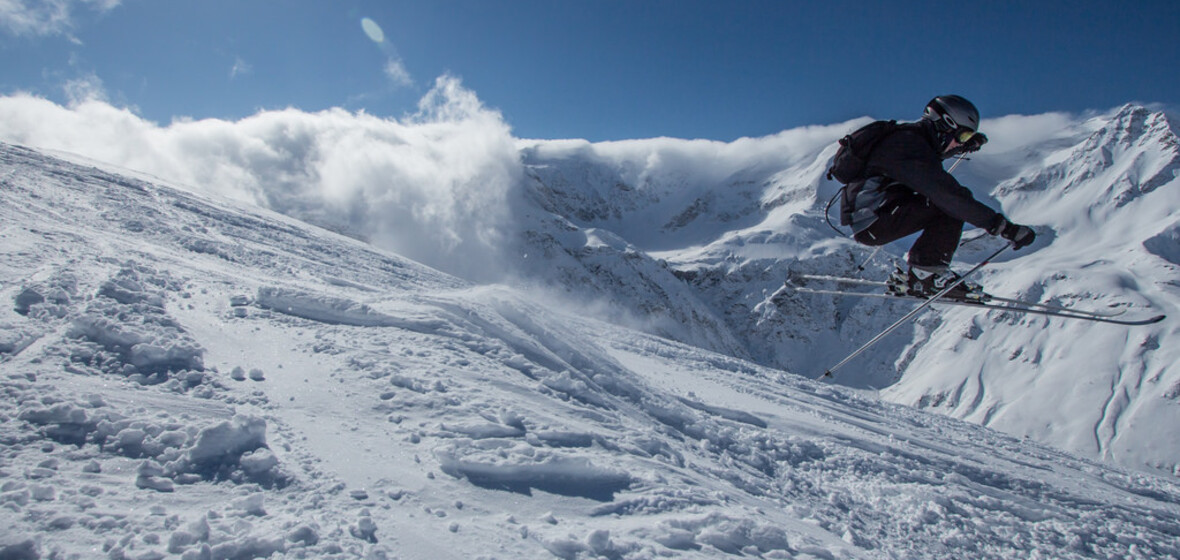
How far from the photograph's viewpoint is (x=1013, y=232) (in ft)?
18.9

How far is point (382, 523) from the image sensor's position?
13.4ft

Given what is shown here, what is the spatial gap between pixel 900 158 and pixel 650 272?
547 feet

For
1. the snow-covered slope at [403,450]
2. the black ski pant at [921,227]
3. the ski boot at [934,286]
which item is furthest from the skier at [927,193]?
the snow-covered slope at [403,450]

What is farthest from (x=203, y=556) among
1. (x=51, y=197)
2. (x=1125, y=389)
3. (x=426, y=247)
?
(x=1125, y=389)

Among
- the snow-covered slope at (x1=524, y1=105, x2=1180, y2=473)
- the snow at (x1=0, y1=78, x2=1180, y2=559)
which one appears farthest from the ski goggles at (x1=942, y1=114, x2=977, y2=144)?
the snow-covered slope at (x1=524, y1=105, x2=1180, y2=473)

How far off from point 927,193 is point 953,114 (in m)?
1.03

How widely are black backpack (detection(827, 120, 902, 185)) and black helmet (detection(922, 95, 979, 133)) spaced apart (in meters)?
0.53

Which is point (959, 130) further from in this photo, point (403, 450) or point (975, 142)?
point (403, 450)

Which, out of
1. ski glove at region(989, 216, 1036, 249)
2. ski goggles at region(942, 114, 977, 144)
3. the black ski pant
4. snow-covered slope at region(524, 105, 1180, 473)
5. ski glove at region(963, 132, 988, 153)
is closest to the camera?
ski glove at region(989, 216, 1036, 249)

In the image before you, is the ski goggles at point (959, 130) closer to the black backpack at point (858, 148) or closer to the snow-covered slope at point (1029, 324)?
the black backpack at point (858, 148)

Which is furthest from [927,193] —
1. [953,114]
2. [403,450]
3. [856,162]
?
[403,450]

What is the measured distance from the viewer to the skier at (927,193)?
563 centimetres

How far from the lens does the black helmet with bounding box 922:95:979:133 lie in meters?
5.88

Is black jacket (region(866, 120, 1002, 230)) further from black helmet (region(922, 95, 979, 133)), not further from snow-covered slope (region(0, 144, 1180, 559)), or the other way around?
snow-covered slope (region(0, 144, 1180, 559))
